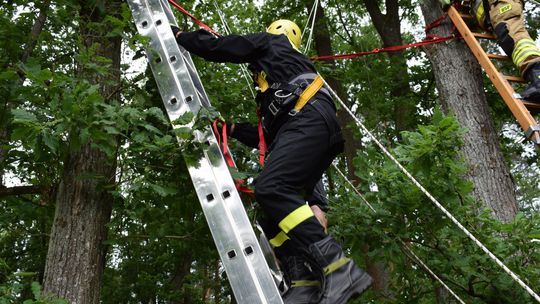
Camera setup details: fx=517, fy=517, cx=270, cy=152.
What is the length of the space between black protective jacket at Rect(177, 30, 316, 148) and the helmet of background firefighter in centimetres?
298

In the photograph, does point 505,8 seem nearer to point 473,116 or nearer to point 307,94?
point 473,116

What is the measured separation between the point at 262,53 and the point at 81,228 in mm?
1709

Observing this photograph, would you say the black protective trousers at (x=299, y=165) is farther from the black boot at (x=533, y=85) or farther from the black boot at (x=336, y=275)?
the black boot at (x=533, y=85)


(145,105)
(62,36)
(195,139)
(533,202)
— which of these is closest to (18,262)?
(62,36)

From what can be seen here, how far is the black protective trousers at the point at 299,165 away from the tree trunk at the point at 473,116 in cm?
230

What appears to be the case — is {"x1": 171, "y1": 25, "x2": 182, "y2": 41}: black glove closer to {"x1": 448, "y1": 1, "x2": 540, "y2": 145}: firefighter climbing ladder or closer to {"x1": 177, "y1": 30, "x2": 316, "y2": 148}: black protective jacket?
{"x1": 177, "y1": 30, "x2": 316, "y2": 148}: black protective jacket

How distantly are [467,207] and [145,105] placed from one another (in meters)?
2.46

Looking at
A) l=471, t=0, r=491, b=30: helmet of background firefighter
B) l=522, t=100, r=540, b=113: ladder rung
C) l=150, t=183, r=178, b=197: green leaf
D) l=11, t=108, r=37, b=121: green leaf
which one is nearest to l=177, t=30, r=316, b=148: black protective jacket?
l=150, t=183, r=178, b=197: green leaf

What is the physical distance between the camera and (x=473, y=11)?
585 cm

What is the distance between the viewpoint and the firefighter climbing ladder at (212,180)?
2.74 m

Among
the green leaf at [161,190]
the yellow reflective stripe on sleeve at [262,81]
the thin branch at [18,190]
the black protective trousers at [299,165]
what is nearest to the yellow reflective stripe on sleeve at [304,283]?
the black protective trousers at [299,165]

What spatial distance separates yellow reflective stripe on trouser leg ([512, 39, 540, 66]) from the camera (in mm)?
4817

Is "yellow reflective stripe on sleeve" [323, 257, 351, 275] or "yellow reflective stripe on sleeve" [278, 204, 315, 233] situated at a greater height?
"yellow reflective stripe on sleeve" [278, 204, 315, 233]

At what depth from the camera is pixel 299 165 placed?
301 cm
